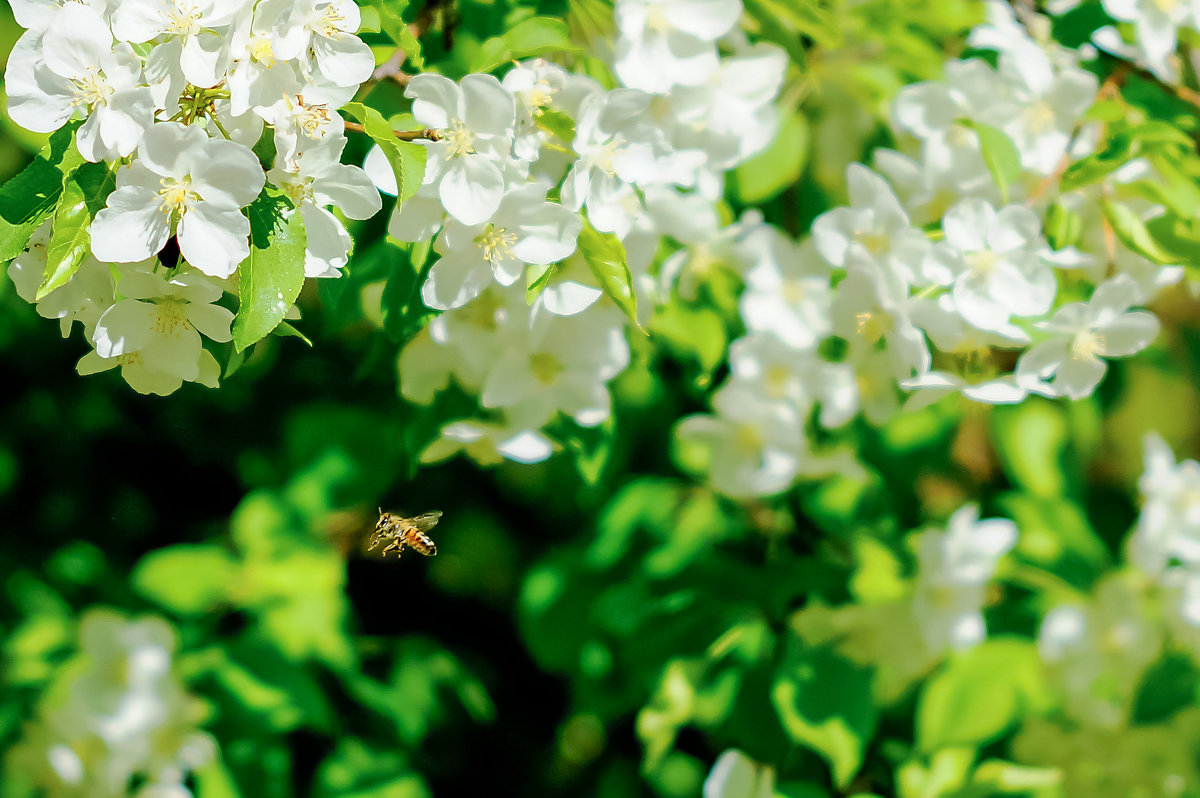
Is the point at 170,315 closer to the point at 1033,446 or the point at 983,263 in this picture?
the point at 983,263

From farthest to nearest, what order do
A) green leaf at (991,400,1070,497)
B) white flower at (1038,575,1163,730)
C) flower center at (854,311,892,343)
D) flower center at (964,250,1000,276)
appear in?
green leaf at (991,400,1070,497) → white flower at (1038,575,1163,730) → flower center at (854,311,892,343) → flower center at (964,250,1000,276)

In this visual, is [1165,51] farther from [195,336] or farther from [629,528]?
[195,336]

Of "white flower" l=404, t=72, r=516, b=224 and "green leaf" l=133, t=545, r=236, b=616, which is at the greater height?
"white flower" l=404, t=72, r=516, b=224

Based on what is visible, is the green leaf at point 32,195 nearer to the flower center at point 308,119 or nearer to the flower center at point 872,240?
the flower center at point 308,119

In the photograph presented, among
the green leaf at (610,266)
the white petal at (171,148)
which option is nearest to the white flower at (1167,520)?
the green leaf at (610,266)

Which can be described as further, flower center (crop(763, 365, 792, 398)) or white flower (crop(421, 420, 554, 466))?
flower center (crop(763, 365, 792, 398))

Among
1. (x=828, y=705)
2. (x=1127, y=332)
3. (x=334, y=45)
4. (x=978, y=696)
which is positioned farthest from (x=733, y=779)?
(x=334, y=45)

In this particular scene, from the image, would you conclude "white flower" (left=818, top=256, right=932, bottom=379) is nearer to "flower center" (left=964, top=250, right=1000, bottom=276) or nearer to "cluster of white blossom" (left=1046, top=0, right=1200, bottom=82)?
"flower center" (left=964, top=250, right=1000, bottom=276)

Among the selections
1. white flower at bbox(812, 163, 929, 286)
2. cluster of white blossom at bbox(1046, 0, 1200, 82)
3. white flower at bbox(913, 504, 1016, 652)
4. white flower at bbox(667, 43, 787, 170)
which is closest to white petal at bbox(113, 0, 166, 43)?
white flower at bbox(667, 43, 787, 170)
